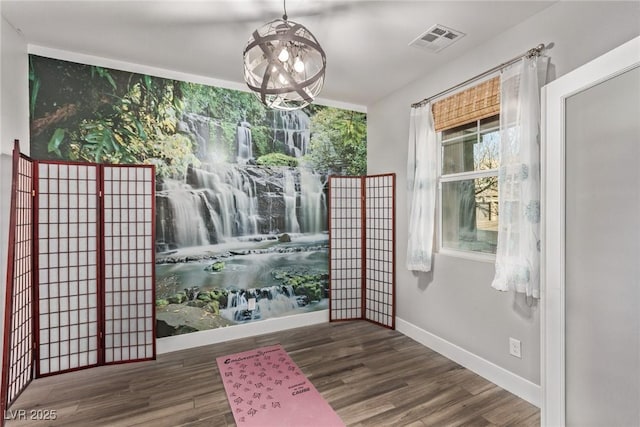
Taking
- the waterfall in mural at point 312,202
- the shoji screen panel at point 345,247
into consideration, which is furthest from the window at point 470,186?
the waterfall in mural at point 312,202

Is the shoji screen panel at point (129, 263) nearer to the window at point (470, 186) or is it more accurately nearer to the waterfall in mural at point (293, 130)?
the waterfall in mural at point (293, 130)

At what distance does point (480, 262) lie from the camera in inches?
99.0

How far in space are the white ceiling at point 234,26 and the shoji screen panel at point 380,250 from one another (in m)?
1.34

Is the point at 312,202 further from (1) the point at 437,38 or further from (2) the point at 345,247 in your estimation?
(1) the point at 437,38

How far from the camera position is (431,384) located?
235 centimetres

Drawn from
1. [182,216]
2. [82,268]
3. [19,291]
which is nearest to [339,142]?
[182,216]

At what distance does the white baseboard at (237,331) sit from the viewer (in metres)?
2.94

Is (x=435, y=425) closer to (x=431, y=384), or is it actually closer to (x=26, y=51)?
(x=431, y=384)

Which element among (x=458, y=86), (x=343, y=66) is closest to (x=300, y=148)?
(x=343, y=66)

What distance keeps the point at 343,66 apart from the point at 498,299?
8.12ft

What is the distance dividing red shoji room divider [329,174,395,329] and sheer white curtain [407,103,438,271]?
0.54 meters

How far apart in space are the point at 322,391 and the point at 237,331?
1.34 meters

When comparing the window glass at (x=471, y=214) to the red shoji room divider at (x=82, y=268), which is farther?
the window glass at (x=471, y=214)

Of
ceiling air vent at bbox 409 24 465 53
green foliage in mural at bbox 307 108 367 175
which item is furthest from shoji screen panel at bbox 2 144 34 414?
ceiling air vent at bbox 409 24 465 53
